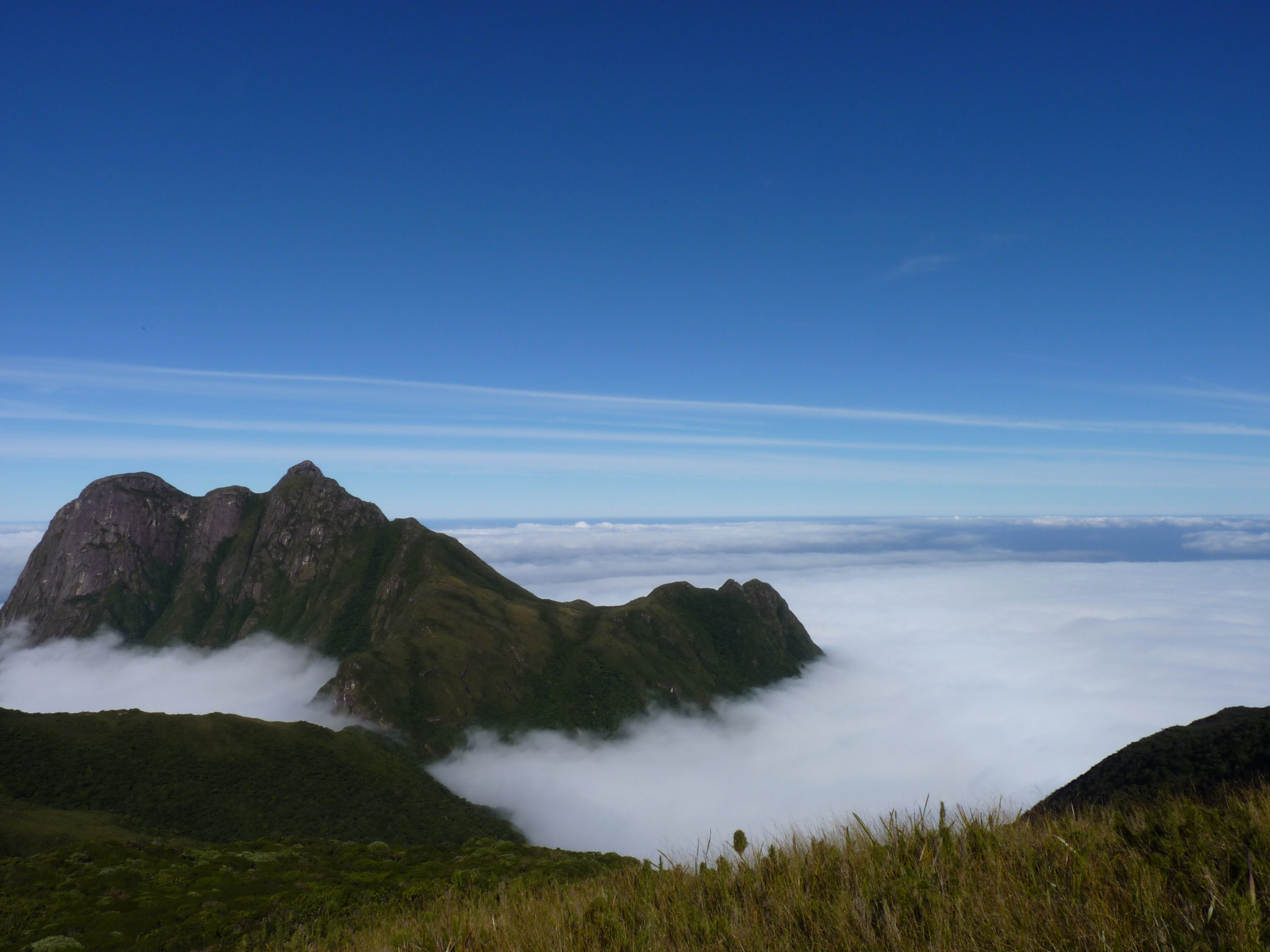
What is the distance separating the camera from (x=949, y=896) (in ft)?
17.3

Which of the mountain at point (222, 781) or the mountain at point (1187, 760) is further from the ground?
the mountain at point (1187, 760)

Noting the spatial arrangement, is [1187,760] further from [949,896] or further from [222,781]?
[222,781]

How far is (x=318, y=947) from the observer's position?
33.0 ft

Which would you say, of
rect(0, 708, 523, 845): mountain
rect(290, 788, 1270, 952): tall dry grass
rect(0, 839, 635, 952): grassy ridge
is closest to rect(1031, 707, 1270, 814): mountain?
rect(290, 788, 1270, 952): tall dry grass

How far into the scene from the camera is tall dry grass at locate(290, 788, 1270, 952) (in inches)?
173

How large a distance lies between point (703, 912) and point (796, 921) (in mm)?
884

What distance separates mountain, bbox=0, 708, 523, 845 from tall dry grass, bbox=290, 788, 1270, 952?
119339mm

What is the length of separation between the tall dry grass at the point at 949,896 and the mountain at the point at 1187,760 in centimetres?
2037

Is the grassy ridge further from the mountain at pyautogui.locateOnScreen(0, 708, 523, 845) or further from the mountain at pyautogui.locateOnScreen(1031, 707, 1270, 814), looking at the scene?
the mountain at pyautogui.locateOnScreen(0, 708, 523, 845)

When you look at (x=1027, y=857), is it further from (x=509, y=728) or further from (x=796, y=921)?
(x=509, y=728)

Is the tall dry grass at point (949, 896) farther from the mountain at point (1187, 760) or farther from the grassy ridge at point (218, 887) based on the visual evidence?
the grassy ridge at point (218, 887)

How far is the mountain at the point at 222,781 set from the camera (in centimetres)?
11131

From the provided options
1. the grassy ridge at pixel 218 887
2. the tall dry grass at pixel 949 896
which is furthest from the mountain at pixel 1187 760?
the grassy ridge at pixel 218 887

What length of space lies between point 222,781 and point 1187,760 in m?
156
